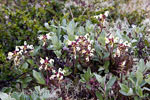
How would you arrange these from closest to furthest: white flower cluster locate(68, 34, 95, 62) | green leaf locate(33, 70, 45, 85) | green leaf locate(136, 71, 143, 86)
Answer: green leaf locate(136, 71, 143, 86)
white flower cluster locate(68, 34, 95, 62)
green leaf locate(33, 70, 45, 85)

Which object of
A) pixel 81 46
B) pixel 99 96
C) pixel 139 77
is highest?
pixel 81 46

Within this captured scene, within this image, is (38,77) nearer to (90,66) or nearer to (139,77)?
(90,66)

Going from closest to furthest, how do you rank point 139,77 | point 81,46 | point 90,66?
Answer: point 139,77 < point 81,46 < point 90,66

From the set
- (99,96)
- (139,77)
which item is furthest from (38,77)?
(139,77)

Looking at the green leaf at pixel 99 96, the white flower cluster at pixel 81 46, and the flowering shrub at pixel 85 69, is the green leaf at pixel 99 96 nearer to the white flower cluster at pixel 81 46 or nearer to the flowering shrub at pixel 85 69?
the flowering shrub at pixel 85 69

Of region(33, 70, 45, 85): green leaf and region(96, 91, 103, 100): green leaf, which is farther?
region(33, 70, 45, 85): green leaf

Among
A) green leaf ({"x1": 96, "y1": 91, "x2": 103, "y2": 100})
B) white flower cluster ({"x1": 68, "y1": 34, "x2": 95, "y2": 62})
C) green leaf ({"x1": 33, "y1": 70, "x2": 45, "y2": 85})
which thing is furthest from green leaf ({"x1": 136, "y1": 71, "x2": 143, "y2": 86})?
green leaf ({"x1": 33, "y1": 70, "x2": 45, "y2": 85})

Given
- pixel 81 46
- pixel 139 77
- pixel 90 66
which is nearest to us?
pixel 139 77

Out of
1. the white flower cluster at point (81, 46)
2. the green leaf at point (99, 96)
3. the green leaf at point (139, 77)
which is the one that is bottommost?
the green leaf at point (99, 96)

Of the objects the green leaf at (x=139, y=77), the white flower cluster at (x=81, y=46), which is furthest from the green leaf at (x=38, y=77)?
the green leaf at (x=139, y=77)

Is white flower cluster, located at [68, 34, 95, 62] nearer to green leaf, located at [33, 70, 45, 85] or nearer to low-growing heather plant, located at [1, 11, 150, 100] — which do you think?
low-growing heather plant, located at [1, 11, 150, 100]

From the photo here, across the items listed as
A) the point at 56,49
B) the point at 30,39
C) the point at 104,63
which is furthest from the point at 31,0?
the point at 104,63

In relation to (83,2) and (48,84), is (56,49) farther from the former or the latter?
(83,2)
